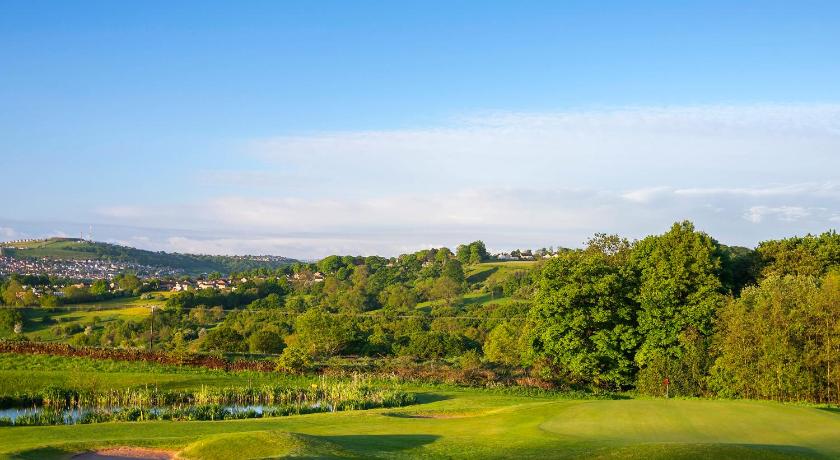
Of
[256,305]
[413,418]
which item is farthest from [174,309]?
[413,418]

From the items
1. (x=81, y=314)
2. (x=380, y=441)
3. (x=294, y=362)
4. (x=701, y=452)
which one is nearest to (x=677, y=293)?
(x=294, y=362)

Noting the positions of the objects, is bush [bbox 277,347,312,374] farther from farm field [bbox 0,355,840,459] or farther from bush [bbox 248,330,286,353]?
bush [bbox 248,330,286,353]

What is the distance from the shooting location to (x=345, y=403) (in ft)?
102

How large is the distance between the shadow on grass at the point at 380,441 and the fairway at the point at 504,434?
0.09 feet

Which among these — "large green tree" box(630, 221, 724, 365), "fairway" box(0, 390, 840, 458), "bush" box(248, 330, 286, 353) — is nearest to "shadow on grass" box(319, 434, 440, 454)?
"fairway" box(0, 390, 840, 458)

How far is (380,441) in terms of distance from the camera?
63.6 ft

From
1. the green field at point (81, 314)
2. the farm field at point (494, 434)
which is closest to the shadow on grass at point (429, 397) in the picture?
the farm field at point (494, 434)

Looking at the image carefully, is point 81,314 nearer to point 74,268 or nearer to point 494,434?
point 74,268

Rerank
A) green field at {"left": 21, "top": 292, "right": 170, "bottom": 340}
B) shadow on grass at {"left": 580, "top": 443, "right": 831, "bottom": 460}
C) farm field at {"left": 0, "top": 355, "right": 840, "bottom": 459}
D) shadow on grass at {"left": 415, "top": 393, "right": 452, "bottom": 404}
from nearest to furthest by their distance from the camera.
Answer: shadow on grass at {"left": 580, "top": 443, "right": 831, "bottom": 460} → farm field at {"left": 0, "top": 355, "right": 840, "bottom": 459} → shadow on grass at {"left": 415, "top": 393, "right": 452, "bottom": 404} → green field at {"left": 21, "top": 292, "right": 170, "bottom": 340}

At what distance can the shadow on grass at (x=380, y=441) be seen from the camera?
18094 millimetres

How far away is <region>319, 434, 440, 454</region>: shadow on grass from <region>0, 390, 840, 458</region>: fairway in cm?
3

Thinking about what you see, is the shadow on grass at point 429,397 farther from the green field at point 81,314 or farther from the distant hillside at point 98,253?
the distant hillside at point 98,253

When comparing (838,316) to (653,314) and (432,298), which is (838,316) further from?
(432,298)

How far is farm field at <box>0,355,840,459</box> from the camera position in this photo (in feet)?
54.3
